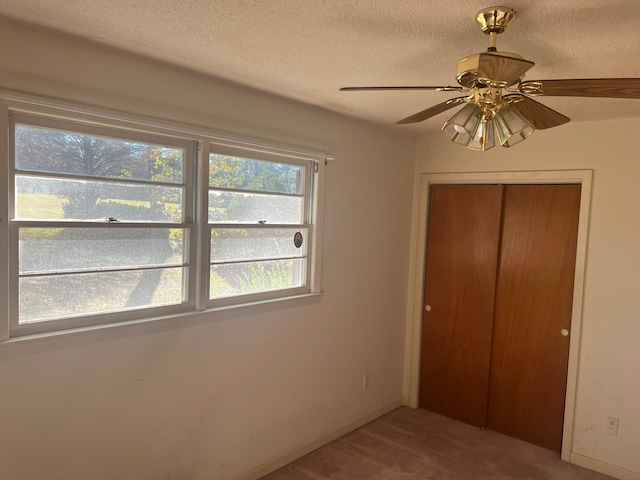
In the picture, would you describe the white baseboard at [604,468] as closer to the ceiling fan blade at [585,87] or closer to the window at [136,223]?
the window at [136,223]

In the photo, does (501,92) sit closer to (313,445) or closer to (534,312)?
(534,312)

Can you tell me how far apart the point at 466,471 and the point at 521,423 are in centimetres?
74

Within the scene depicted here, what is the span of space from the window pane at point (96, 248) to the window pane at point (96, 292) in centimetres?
5

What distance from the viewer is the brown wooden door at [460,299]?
3570mm

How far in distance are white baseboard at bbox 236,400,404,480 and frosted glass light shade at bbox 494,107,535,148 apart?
2401mm

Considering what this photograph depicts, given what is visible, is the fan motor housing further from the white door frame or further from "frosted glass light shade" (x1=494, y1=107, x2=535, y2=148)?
the white door frame

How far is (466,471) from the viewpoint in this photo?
3.00m

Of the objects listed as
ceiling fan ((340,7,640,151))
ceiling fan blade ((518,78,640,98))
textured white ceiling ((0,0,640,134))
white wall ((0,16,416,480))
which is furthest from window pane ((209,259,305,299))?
ceiling fan blade ((518,78,640,98))

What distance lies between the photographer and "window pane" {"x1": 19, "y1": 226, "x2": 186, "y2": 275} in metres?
1.90

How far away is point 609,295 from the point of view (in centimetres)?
302

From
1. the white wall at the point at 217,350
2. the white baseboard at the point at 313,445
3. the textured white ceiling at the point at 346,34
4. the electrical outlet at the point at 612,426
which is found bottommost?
the white baseboard at the point at 313,445

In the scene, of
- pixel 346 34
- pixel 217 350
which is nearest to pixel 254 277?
pixel 217 350

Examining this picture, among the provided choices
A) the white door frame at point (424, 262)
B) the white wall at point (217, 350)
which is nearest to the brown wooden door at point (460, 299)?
the white door frame at point (424, 262)

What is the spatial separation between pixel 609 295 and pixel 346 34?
8.29 ft
